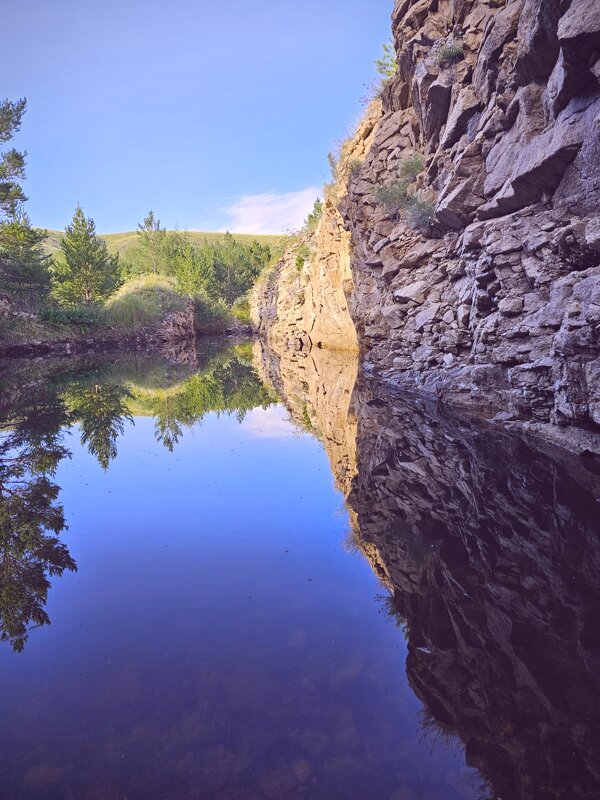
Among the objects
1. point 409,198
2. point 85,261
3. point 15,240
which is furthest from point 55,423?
point 85,261

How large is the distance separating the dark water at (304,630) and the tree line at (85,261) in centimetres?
2558

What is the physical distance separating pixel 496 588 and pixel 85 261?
47.2 m

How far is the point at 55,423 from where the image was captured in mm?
9836

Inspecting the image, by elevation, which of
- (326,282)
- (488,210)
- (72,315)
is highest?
(72,315)

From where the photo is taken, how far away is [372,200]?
57.7 ft

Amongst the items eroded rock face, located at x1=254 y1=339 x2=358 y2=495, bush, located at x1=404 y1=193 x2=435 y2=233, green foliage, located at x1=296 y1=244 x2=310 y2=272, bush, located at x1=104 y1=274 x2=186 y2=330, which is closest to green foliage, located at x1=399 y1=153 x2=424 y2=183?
bush, located at x1=404 y1=193 x2=435 y2=233

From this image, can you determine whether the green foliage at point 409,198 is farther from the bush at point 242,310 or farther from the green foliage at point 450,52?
the bush at point 242,310

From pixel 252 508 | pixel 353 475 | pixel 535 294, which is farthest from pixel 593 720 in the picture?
pixel 535 294

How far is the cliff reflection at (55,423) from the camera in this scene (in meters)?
3.96

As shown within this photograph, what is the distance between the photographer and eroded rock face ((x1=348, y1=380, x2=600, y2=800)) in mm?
2266

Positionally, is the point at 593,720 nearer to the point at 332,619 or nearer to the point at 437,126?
the point at 332,619

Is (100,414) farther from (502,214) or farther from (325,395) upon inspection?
(502,214)

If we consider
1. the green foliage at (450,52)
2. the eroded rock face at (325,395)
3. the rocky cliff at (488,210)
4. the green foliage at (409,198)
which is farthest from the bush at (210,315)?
the green foliage at (450,52)

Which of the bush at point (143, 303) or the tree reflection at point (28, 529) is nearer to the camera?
the tree reflection at point (28, 529)
